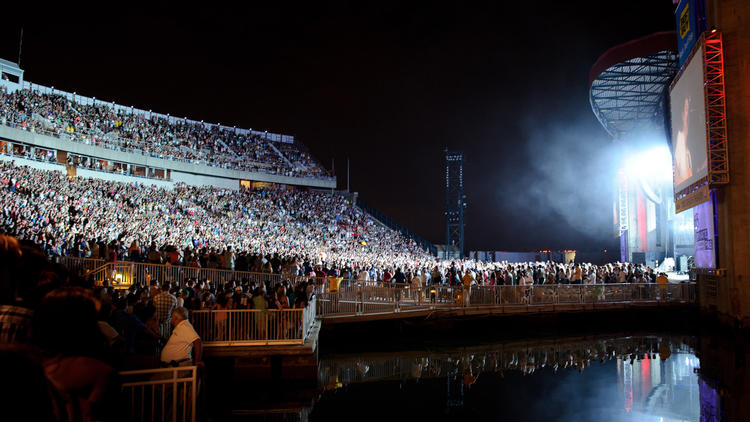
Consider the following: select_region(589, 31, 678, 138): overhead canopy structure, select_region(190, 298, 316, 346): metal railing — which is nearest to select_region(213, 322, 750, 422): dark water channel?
select_region(190, 298, 316, 346): metal railing

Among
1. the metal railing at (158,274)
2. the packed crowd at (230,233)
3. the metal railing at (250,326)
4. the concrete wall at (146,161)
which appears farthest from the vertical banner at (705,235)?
the concrete wall at (146,161)

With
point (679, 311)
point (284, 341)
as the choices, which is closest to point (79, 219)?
point (284, 341)

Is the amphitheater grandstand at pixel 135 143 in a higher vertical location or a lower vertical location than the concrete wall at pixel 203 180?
higher

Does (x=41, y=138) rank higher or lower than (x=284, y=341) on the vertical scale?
higher

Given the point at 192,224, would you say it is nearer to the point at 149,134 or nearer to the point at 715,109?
the point at 149,134

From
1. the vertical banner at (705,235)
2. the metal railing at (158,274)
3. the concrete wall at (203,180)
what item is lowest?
the metal railing at (158,274)

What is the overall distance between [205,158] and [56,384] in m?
43.7

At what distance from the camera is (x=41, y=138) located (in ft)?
112

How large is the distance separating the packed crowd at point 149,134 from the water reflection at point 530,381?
29.7m

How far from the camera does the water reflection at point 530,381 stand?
11.8 meters

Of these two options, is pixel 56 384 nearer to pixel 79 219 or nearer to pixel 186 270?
pixel 186 270

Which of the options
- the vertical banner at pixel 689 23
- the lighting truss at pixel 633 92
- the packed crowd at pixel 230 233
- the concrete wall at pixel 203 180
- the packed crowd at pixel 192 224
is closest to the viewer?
the packed crowd at pixel 192 224

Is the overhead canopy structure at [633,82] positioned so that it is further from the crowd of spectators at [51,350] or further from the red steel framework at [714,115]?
the crowd of spectators at [51,350]

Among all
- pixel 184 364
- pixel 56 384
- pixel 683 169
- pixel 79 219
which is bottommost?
pixel 184 364
